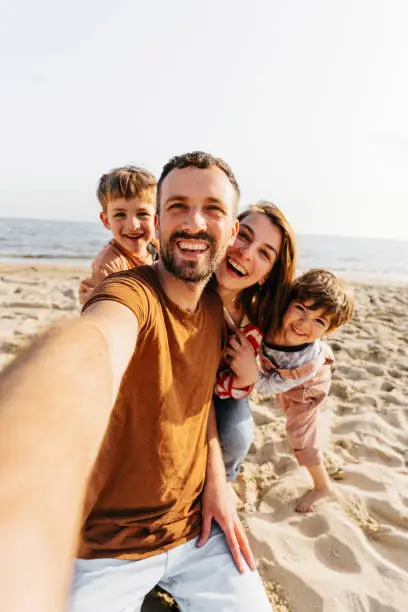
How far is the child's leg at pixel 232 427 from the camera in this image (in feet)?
7.77

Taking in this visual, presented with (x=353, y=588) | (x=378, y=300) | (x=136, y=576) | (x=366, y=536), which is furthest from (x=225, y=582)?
(x=378, y=300)

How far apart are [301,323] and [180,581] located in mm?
1572

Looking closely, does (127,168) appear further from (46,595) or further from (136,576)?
(46,595)

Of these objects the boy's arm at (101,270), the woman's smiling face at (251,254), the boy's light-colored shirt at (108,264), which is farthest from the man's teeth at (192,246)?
the boy's arm at (101,270)

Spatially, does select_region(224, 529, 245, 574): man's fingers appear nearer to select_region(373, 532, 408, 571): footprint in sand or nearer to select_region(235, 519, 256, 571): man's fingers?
select_region(235, 519, 256, 571): man's fingers

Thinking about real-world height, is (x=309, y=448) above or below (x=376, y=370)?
above

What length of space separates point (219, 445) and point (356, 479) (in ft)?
4.16

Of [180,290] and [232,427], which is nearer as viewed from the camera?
[180,290]

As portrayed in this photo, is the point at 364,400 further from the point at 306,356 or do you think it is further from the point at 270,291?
the point at 270,291

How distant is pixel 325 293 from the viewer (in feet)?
8.31

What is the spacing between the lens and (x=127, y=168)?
117 inches

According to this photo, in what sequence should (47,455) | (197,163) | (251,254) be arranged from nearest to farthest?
(47,455) < (197,163) < (251,254)

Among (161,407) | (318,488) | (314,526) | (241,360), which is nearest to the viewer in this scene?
(161,407)

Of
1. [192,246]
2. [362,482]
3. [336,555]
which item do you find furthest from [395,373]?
[192,246]
